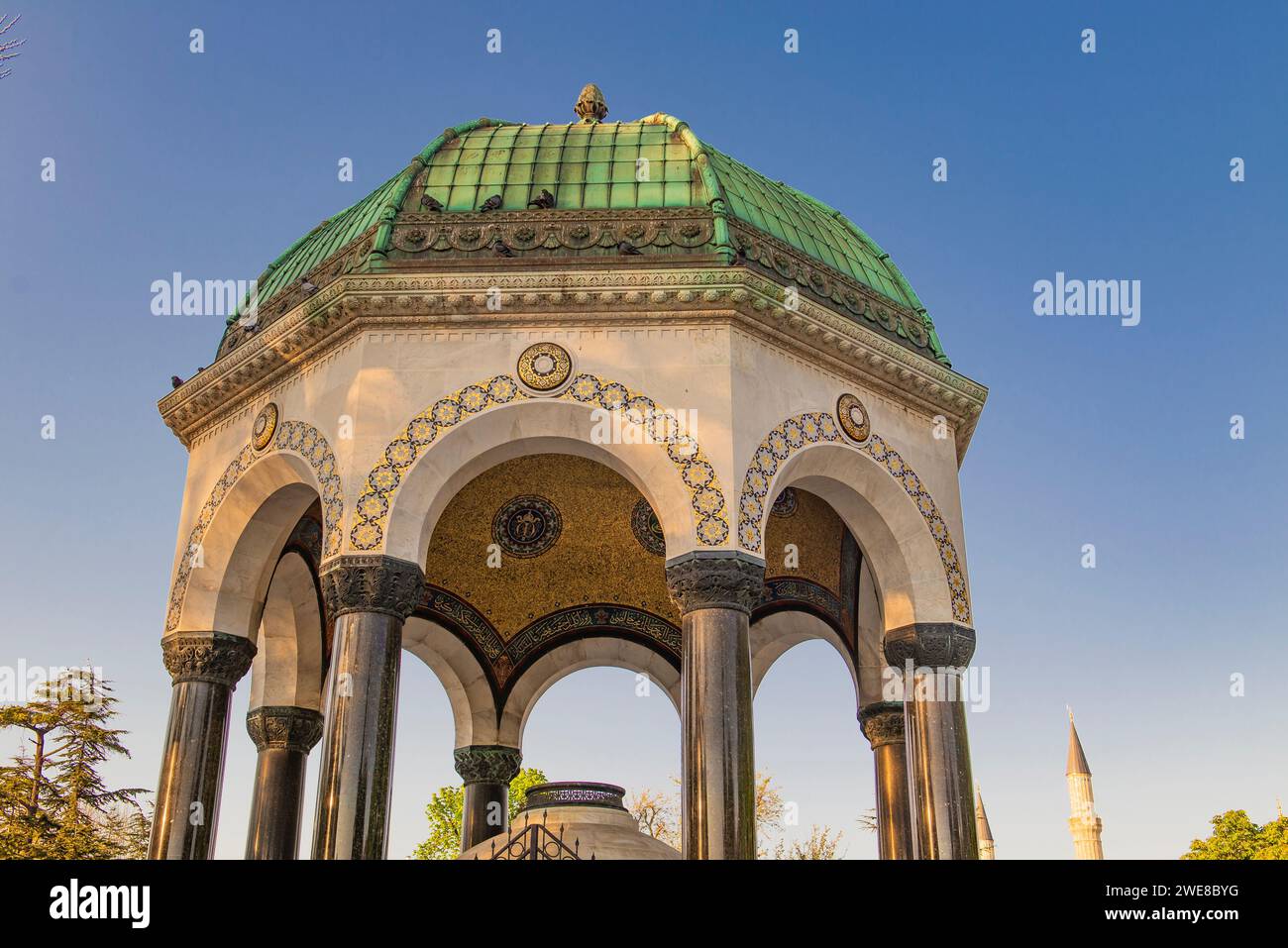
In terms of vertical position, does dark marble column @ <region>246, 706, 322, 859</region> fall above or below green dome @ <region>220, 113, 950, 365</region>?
below

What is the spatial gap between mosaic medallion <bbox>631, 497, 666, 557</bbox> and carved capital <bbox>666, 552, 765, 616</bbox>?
647 cm

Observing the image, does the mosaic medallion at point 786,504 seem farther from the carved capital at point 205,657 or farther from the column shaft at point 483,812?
the carved capital at point 205,657

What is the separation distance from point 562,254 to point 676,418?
2.47 metres

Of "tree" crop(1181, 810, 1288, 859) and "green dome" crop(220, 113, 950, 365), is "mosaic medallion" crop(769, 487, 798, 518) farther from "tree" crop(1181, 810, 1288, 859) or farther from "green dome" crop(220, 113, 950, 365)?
"tree" crop(1181, 810, 1288, 859)

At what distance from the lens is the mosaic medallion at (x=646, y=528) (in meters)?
19.5

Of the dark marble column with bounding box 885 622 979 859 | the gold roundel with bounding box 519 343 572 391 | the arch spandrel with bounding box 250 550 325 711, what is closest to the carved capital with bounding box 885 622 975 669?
the dark marble column with bounding box 885 622 979 859

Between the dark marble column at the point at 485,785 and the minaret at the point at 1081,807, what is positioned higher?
the minaret at the point at 1081,807

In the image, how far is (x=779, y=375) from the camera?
559 inches

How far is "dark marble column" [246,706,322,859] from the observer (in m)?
16.7

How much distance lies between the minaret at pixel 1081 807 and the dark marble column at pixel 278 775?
47.2 m

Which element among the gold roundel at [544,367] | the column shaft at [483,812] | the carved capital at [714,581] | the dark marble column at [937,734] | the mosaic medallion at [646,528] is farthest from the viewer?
the mosaic medallion at [646,528]

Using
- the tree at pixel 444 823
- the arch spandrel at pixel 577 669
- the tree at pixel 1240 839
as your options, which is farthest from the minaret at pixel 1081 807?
the arch spandrel at pixel 577 669
